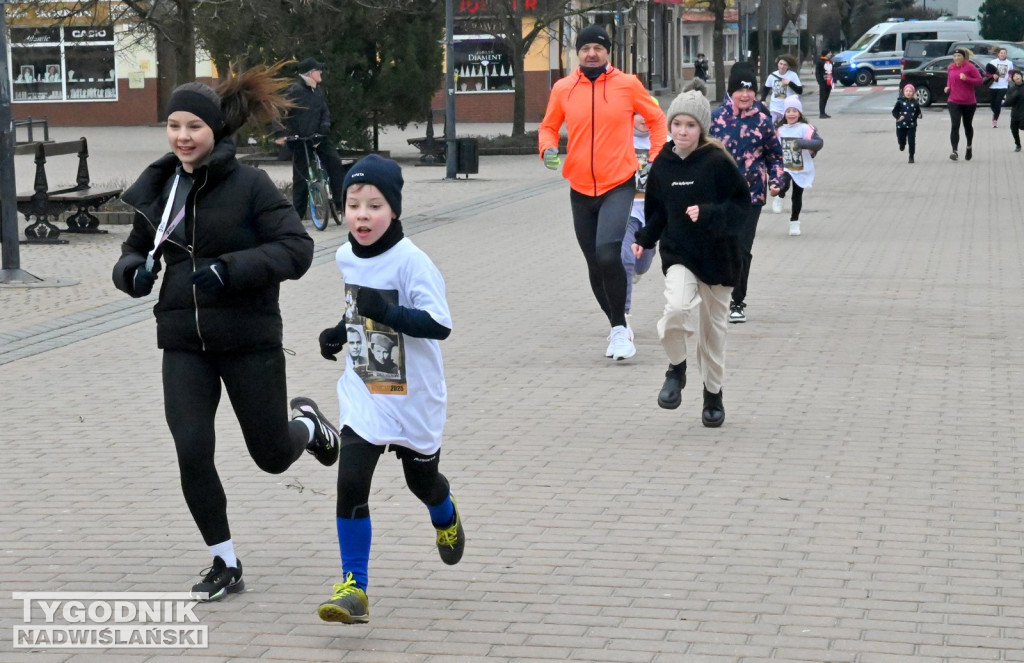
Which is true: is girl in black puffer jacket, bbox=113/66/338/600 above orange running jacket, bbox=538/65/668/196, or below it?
below

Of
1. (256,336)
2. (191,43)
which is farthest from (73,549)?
(191,43)

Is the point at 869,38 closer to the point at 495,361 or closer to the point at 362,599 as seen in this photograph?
the point at 495,361

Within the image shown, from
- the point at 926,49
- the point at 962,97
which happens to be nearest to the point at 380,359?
the point at 962,97

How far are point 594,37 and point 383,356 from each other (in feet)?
16.1

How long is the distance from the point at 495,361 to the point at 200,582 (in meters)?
4.60

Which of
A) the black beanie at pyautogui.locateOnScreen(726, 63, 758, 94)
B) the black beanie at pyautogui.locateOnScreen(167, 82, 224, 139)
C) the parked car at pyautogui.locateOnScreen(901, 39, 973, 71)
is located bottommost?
the black beanie at pyautogui.locateOnScreen(167, 82, 224, 139)

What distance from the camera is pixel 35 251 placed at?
15.7 metres

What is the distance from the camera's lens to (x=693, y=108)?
7.47m

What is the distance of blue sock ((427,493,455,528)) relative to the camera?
491cm

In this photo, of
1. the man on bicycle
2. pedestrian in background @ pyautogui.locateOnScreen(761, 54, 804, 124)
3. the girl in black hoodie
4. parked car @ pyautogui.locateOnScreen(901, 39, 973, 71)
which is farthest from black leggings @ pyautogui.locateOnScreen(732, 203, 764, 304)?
parked car @ pyautogui.locateOnScreen(901, 39, 973, 71)

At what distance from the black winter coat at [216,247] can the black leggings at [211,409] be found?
64 millimetres

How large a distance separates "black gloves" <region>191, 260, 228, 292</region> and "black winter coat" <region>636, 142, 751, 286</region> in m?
3.29

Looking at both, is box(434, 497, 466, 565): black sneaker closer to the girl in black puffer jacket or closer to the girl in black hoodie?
the girl in black puffer jacket

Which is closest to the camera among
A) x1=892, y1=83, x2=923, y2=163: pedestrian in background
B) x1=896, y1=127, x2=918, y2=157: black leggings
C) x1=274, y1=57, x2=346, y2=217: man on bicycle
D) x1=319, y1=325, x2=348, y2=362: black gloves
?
x1=319, y1=325, x2=348, y2=362: black gloves
